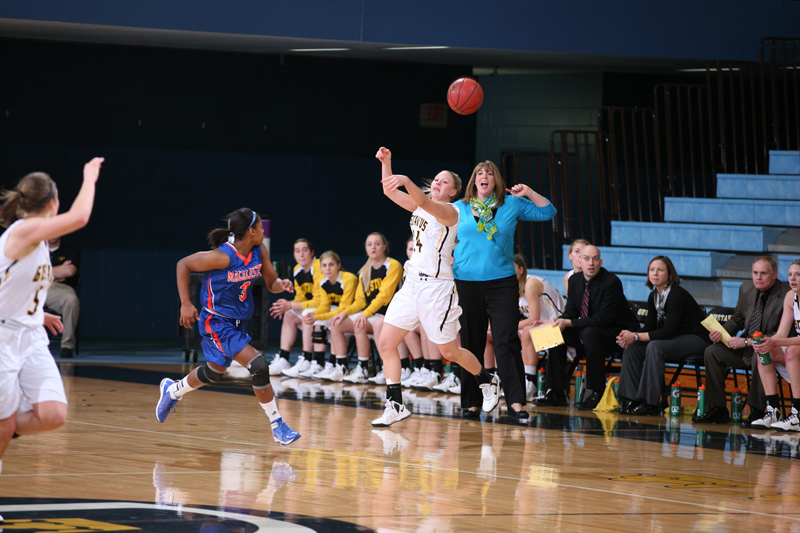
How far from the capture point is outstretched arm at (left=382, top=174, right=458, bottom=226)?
632 centimetres

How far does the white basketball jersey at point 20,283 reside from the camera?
3.89 metres

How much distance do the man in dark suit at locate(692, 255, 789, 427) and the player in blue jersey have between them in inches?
151

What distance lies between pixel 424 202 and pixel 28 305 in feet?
10.3

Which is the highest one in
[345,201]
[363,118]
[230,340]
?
[363,118]

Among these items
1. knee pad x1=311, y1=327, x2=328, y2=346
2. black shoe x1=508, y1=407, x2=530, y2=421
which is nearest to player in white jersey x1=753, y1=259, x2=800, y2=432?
black shoe x1=508, y1=407, x2=530, y2=421

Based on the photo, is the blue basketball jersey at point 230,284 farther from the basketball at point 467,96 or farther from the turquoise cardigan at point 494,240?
the basketball at point 467,96

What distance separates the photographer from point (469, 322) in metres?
7.85

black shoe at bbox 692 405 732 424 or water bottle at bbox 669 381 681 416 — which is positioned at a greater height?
water bottle at bbox 669 381 681 416

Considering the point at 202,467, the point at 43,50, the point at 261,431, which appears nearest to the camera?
the point at 202,467

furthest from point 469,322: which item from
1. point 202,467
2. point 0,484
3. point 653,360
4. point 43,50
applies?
point 43,50

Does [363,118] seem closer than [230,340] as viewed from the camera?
No

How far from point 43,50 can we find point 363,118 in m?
4.46

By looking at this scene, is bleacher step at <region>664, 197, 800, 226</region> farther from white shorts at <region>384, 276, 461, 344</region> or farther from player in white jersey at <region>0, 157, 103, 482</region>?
player in white jersey at <region>0, 157, 103, 482</region>

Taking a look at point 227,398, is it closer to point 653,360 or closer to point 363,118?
point 653,360
